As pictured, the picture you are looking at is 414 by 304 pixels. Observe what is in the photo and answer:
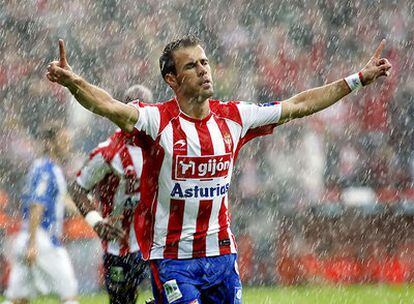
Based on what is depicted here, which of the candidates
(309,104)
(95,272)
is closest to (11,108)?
(95,272)

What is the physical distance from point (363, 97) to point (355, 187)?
1.22 m

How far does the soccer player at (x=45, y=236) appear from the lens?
910 cm

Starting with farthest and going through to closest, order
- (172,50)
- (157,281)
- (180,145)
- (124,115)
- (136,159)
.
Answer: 1. (136,159)
2. (172,50)
3. (157,281)
4. (180,145)
5. (124,115)

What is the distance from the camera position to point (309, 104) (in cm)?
612

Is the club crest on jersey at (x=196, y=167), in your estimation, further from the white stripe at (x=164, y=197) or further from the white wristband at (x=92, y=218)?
the white wristband at (x=92, y=218)

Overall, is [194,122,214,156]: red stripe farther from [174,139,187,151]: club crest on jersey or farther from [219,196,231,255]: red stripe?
[219,196,231,255]: red stripe

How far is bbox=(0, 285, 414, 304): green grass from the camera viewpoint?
10414mm

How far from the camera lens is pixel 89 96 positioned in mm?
5562

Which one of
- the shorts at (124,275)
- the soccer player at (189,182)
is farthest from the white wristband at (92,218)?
→ the soccer player at (189,182)

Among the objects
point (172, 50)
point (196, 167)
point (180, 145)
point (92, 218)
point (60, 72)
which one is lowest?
point (92, 218)

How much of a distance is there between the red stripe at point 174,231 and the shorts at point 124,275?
5.11 feet

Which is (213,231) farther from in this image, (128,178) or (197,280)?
(128,178)

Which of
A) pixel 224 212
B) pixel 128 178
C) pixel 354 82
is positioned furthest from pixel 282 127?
pixel 224 212

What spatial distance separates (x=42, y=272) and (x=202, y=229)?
12.0 ft
